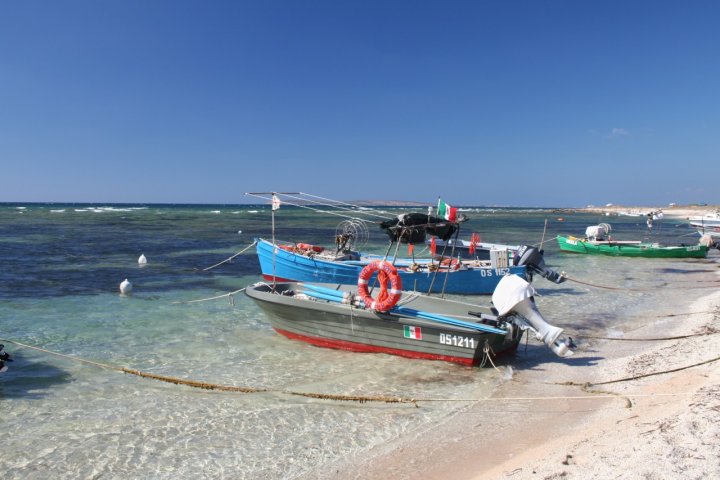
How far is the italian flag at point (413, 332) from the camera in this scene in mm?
10458

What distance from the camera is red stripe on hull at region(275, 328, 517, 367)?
407 inches

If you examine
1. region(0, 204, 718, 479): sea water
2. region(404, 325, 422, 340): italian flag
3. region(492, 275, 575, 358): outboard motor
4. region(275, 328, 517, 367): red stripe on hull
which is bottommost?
region(0, 204, 718, 479): sea water

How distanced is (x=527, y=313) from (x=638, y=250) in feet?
86.1

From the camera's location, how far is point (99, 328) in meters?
13.3

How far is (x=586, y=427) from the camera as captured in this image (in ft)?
23.0

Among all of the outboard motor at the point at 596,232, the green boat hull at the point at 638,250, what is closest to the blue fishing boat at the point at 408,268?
the green boat hull at the point at 638,250

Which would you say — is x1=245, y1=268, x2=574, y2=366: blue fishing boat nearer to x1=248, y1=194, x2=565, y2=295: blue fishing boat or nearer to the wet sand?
the wet sand

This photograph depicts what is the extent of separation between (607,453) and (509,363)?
16.8 ft

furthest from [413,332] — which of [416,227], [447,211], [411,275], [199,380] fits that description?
[411,275]

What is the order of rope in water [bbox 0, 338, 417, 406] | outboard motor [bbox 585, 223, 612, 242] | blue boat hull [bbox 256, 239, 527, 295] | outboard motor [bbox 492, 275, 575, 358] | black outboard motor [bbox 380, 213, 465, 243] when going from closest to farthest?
rope in water [bbox 0, 338, 417, 406] → outboard motor [bbox 492, 275, 575, 358] → black outboard motor [bbox 380, 213, 465, 243] → blue boat hull [bbox 256, 239, 527, 295] → outboard motor [bbox 585, 223, 612, 242]

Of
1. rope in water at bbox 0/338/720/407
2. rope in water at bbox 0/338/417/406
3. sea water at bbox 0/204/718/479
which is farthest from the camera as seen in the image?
rope in water at bbox 0/338/417/406

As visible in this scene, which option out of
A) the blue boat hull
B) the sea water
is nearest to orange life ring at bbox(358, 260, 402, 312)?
the sea water

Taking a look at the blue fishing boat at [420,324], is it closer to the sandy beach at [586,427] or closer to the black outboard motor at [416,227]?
the sandy beach at [586,427]

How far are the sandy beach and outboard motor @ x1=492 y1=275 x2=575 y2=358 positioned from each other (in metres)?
0.59
